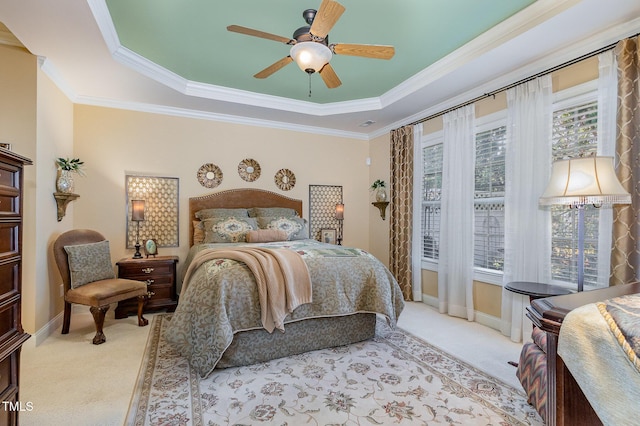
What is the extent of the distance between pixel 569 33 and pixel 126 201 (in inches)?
196

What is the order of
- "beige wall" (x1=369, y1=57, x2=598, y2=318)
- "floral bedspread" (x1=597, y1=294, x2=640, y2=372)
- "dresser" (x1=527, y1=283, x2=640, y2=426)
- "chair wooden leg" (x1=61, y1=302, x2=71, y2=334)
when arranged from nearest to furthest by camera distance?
"floral bedspread" (x1=597, y1=294, x2=640, y2=372) → "dresser" (x1=527, y1=283, x2=640, y2=426) → "beige wall" (x1=369, y1=57, x2=598, y2=318) → "chair wooden leg" (x1=61, y1=302, x2=71, y2=334)

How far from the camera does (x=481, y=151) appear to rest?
11.9ft

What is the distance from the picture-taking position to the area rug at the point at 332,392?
1.89m

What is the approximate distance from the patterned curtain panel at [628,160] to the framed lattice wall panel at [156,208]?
4.68m

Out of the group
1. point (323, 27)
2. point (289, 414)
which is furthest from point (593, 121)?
point (289, 414)

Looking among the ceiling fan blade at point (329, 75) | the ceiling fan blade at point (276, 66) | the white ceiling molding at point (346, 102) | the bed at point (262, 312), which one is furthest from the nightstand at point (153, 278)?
the ceiling fan blade at point (329, 75)

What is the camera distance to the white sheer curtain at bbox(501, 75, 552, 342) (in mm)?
2920

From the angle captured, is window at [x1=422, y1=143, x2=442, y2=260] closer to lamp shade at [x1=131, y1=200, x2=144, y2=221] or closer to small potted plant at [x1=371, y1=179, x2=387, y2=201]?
small potted plant at [x1=371, y1=179, x2=387, y2=201]

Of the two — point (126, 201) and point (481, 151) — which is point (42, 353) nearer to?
point (126, 201)

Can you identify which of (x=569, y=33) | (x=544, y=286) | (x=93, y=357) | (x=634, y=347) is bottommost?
(x=93, y=357)

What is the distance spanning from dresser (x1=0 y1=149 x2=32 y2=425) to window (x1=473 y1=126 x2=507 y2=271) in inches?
152

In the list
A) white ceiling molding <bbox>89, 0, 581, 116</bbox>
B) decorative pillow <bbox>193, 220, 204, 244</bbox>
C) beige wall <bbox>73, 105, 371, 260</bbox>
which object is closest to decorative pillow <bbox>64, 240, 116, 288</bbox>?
beige wall <bbox>73, 105, 371, 260</bbox>

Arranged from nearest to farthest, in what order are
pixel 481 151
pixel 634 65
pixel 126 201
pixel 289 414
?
pixel 289 414 → pixel 634 65 → pixel 481 151 → pixel 126 201

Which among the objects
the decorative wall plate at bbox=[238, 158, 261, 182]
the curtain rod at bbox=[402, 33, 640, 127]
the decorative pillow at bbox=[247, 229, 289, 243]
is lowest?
the decorative pillow at bbox=[247, 229, 289, 243]
